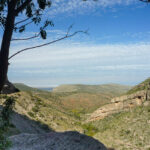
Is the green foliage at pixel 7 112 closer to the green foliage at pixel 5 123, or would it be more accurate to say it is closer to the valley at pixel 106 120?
the green foliage at pixel 5 123

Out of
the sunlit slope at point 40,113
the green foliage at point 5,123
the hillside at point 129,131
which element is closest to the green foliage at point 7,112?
the green foliage at point 5,123

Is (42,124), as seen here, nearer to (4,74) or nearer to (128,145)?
(128,145)

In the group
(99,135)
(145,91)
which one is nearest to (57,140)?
(99,135)

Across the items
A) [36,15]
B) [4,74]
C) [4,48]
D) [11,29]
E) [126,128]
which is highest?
[36,15]

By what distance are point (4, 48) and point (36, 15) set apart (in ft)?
8.89

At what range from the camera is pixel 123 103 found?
217ft

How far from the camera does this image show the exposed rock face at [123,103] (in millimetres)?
58950

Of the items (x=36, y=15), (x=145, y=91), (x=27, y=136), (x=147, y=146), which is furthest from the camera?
(x=145, y=91)

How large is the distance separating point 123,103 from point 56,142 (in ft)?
170

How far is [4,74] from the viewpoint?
20.4 feet

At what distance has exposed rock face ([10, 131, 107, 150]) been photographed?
55.7 feet

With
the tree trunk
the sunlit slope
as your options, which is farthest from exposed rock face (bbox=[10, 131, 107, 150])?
the sunlit slope

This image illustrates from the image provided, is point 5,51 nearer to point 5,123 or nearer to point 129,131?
point 5,123

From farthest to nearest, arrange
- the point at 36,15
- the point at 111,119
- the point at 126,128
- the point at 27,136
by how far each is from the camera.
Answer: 1. the point at 111,119
2. the point at 126,128
3. the point at 27,136
4. the point at 36,15
